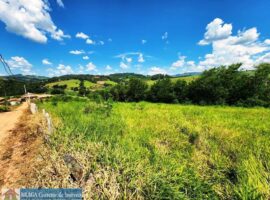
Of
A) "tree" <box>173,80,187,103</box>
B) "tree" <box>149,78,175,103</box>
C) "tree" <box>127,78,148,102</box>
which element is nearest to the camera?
"tree" <box>173,80,187,103</box>

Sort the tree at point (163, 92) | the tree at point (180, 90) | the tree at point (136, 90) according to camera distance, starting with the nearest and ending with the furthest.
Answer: the tree at point (180, 90) → the tree at point (163, 92) → the tree at point (136, 90)

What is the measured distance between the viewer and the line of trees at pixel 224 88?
80.4 feet

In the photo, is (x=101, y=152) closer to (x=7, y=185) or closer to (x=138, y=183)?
(x=138, y=183)

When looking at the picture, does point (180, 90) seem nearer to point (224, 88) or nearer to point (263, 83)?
point (224, 88)

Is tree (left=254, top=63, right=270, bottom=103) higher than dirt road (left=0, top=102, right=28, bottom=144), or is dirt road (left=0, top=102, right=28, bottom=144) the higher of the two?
tree (left=254, top=63, right=270, bottom=103)

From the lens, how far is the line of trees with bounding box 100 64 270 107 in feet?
80.4

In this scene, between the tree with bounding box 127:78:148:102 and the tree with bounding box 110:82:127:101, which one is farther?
the tree with bounding box 110:82:127:101

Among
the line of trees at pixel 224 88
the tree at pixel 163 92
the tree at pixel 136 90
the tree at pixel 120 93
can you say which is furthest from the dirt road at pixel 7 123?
the tree at pixel 120 93

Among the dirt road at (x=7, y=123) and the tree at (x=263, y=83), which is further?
the tree at (x=263, y=83)

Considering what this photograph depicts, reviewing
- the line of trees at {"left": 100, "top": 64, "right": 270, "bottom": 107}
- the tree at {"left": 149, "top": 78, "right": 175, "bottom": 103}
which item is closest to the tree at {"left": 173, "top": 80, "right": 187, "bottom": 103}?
the line of trees at {"left": 100, "top": 64, "right": 270, "bottom": 107}

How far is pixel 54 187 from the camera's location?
2.88 metres

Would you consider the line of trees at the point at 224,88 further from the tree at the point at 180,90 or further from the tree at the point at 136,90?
the tree at the point at 136,90

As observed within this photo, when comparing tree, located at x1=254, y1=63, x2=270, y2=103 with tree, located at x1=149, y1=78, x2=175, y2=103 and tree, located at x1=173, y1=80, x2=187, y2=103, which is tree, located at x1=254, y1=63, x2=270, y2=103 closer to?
tree, located at x1=173, y1=80, x2=187, y2=103

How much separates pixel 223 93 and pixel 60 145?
2662 cm
